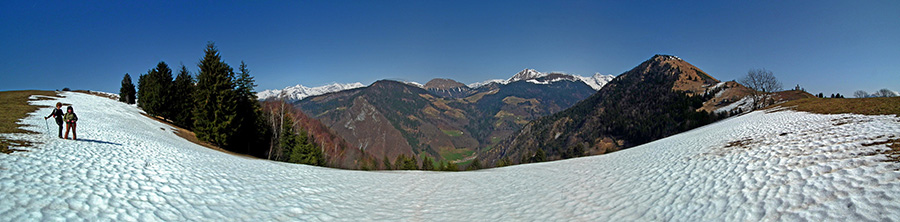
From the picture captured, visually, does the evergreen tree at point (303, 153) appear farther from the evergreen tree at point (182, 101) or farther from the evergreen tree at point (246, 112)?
the evergreen tree at point (182, 101)

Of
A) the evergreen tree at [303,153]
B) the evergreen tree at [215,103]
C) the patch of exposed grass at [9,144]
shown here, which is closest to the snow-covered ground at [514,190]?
the patch of exposed grass at [9,144]

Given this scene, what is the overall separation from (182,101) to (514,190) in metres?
46.2

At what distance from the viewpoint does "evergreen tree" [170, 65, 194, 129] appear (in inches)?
1508

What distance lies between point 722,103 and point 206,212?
168 metres

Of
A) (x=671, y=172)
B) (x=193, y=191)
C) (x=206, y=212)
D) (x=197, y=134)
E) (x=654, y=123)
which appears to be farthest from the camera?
(x=654, y=123)

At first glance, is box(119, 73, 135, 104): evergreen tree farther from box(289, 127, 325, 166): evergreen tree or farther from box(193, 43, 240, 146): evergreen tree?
box(193, 43, 240, 146): evergreen tree

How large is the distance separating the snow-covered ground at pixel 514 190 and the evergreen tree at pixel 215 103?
16.7 m

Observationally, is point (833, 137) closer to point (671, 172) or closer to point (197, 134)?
point (671, 172)

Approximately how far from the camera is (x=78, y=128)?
734 inches

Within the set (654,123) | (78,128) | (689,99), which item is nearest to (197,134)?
(78,128)

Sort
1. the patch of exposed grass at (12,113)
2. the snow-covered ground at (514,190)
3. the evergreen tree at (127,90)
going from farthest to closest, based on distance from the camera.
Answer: the evergreen tree at (127,90), the patch of exposed grass at (12,113), the snow-covered ground at (514,190)

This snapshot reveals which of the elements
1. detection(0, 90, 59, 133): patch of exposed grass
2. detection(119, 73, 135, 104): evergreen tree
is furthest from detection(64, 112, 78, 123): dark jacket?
detection(119, 73, 135, 104): evergreen tree

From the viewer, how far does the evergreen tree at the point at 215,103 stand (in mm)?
29328

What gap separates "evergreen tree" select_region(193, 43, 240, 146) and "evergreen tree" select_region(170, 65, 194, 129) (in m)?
7.94
